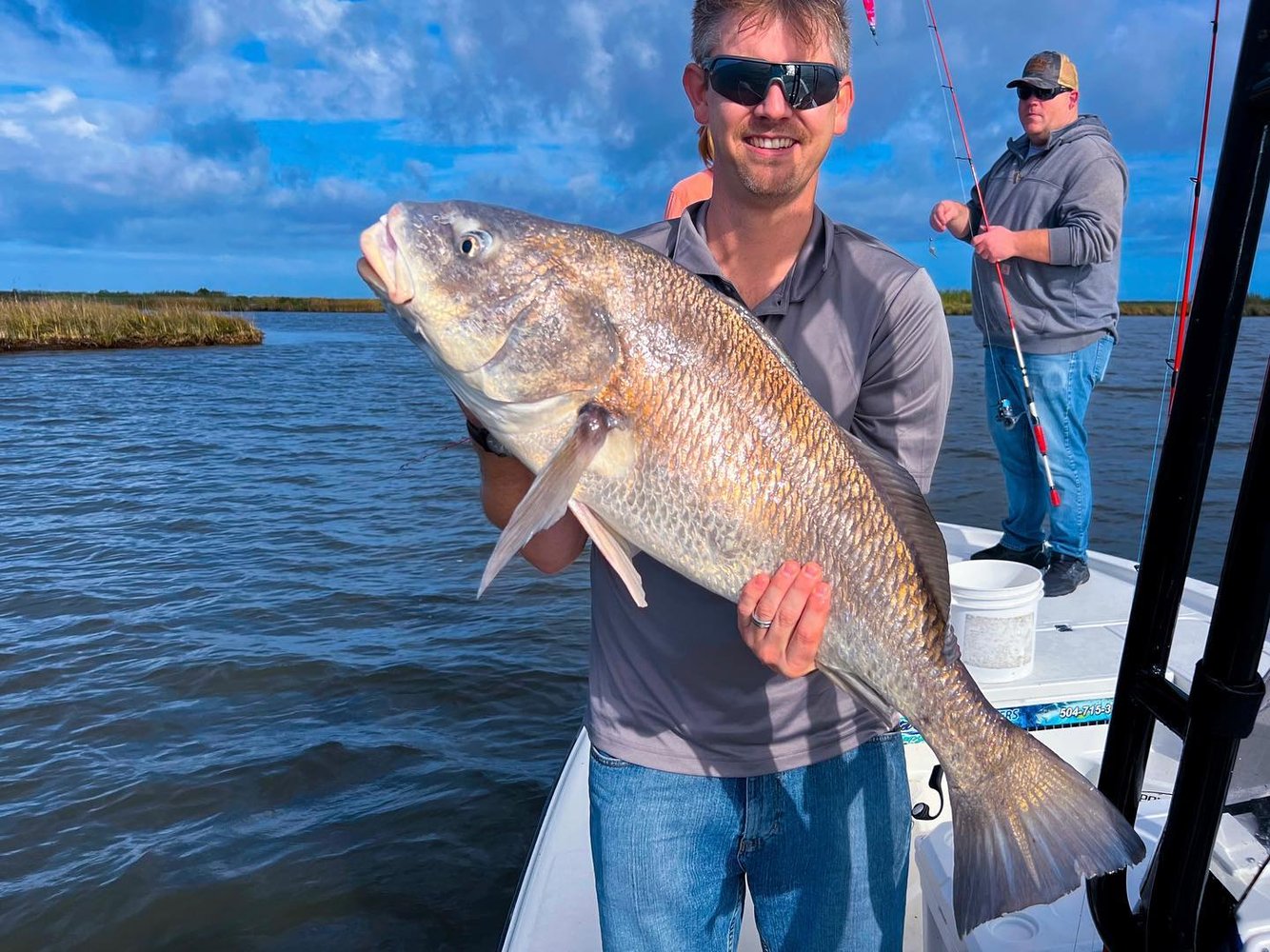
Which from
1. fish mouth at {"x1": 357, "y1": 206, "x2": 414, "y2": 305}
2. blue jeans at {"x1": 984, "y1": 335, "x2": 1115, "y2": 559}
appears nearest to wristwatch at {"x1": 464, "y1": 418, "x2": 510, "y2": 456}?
fish mouth at {"x1": 357, "y1": 206, "x2": 414, "y2": 305}

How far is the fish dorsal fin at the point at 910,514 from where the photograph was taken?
1979 mm

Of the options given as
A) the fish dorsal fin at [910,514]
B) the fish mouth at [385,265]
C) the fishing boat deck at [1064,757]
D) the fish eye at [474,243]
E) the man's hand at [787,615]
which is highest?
the fish eye at [474,243]

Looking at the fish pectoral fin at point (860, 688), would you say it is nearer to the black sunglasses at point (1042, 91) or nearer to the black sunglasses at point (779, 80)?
the black sunglasses at point (779, 80)

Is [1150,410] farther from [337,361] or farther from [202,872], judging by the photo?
[337,361]

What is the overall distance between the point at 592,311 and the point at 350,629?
6.95 metres

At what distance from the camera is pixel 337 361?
121 ft

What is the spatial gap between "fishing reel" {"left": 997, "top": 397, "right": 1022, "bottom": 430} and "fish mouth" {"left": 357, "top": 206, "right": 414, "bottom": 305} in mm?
4321

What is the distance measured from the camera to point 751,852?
2.19 metres

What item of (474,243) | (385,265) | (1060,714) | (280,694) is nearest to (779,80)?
(474,243)

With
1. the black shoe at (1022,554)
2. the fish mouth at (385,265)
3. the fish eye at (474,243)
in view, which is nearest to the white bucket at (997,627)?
Result: the black shoe at (1022,554)

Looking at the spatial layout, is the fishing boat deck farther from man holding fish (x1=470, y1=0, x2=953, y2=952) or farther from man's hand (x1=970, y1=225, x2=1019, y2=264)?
man's hand (x1=970, y1=225, x2=1019, y2=264)

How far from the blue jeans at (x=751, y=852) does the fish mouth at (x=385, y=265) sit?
1157 millimetres

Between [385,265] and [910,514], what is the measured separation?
1224 mm

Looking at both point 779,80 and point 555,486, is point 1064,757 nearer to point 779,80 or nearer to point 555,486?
point 555,486
